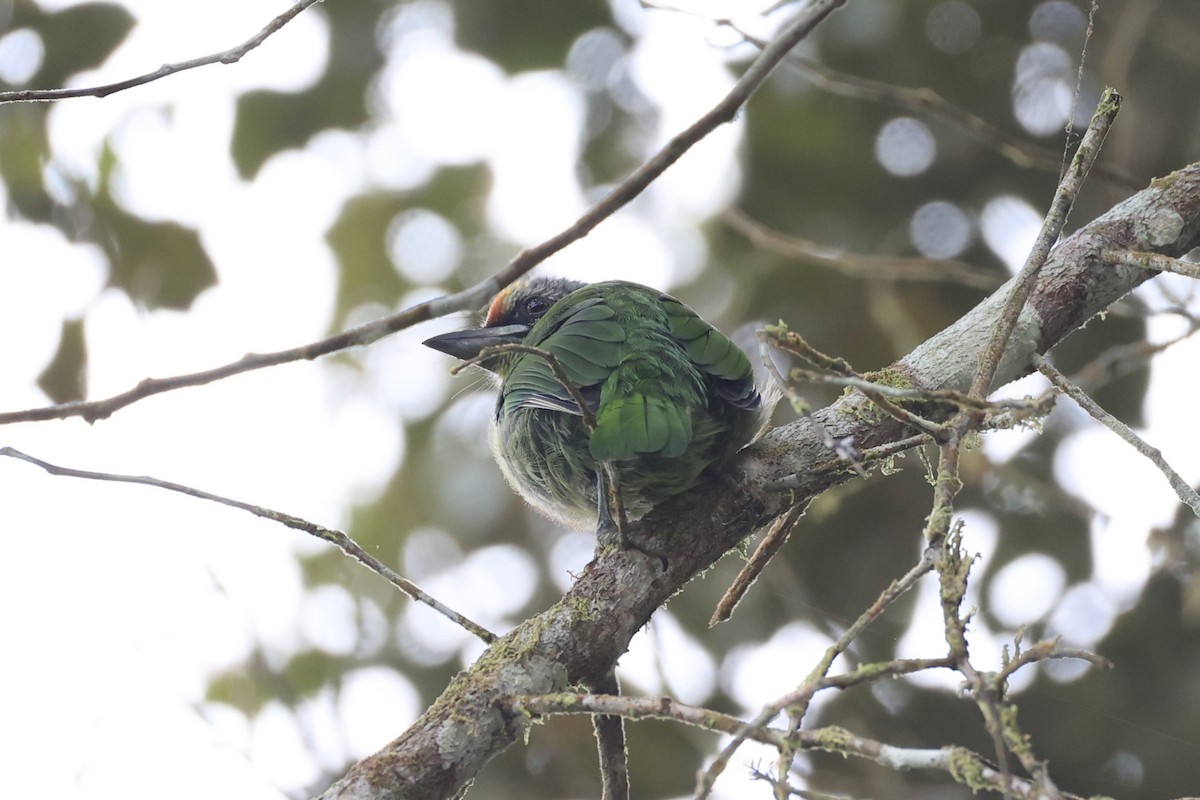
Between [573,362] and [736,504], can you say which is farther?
[573,362]

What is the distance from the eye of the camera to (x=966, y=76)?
536 cm

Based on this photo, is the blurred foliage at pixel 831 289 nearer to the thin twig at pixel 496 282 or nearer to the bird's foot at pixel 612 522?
the bird's foot at pixel 612 522

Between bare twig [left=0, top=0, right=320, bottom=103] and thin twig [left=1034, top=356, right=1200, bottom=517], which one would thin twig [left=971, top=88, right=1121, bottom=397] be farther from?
bare twig [left=0, top=0, right=320, bottom=103]

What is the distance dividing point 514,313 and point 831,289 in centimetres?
184

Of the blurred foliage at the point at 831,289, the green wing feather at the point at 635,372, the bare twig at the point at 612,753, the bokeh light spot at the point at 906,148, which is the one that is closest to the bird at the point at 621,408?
the green wing feather at the point at 635,372

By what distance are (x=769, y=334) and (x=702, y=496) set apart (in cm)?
94

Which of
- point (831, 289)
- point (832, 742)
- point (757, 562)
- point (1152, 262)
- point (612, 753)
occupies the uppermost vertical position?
point (831, 289)

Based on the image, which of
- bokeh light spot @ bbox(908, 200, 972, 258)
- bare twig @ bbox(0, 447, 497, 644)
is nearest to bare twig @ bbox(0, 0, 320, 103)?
bare twig @ bbox(0, 447, 497, 644)

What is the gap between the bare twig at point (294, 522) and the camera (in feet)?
5.96

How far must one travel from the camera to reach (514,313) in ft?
14.0

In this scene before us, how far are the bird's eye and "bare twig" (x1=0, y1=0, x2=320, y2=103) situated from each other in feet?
7.00

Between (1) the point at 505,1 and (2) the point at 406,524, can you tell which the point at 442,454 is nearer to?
(2) the point at 406,524

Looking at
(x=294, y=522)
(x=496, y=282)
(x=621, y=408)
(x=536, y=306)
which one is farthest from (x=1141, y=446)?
(x=536, y=306)

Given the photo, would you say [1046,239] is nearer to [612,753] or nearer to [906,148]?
[612,753]
